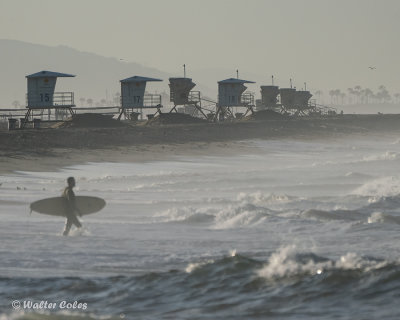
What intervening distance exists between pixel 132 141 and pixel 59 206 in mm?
34939

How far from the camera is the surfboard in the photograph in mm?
22828

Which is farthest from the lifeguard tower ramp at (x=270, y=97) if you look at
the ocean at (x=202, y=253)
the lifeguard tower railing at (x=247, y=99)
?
the ocean at (x=202, y=253)

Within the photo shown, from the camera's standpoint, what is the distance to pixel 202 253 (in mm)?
18891

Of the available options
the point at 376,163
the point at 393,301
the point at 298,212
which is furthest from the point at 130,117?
the point at 393,301

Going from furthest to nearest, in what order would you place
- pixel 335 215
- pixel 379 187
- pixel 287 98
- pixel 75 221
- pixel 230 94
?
pixel 287 98 → pixel 230 94 → pixel 379 187 → pixel 335 215 → pixel 75 221

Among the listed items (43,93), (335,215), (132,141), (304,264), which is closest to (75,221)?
(304,264)

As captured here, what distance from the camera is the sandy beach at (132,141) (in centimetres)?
4694

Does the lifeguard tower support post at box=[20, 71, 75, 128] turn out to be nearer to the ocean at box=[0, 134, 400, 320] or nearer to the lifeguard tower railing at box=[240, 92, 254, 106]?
the lifeguard tower railing at box=[240, 92, 254, 106]

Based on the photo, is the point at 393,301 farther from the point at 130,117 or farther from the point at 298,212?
the point at 130,117

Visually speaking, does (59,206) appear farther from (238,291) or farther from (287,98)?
(287,98)

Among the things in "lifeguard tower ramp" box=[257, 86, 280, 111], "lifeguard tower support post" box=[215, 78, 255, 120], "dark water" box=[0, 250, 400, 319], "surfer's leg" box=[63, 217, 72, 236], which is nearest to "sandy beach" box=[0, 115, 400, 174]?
"lifeguard tower support post" box=[215, 78, 255, 120]

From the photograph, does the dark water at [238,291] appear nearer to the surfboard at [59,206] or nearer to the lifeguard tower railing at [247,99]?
the surfboard at [59,206]

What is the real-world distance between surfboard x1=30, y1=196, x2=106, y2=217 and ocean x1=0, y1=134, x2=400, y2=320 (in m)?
0.38

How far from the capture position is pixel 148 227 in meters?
23.0
